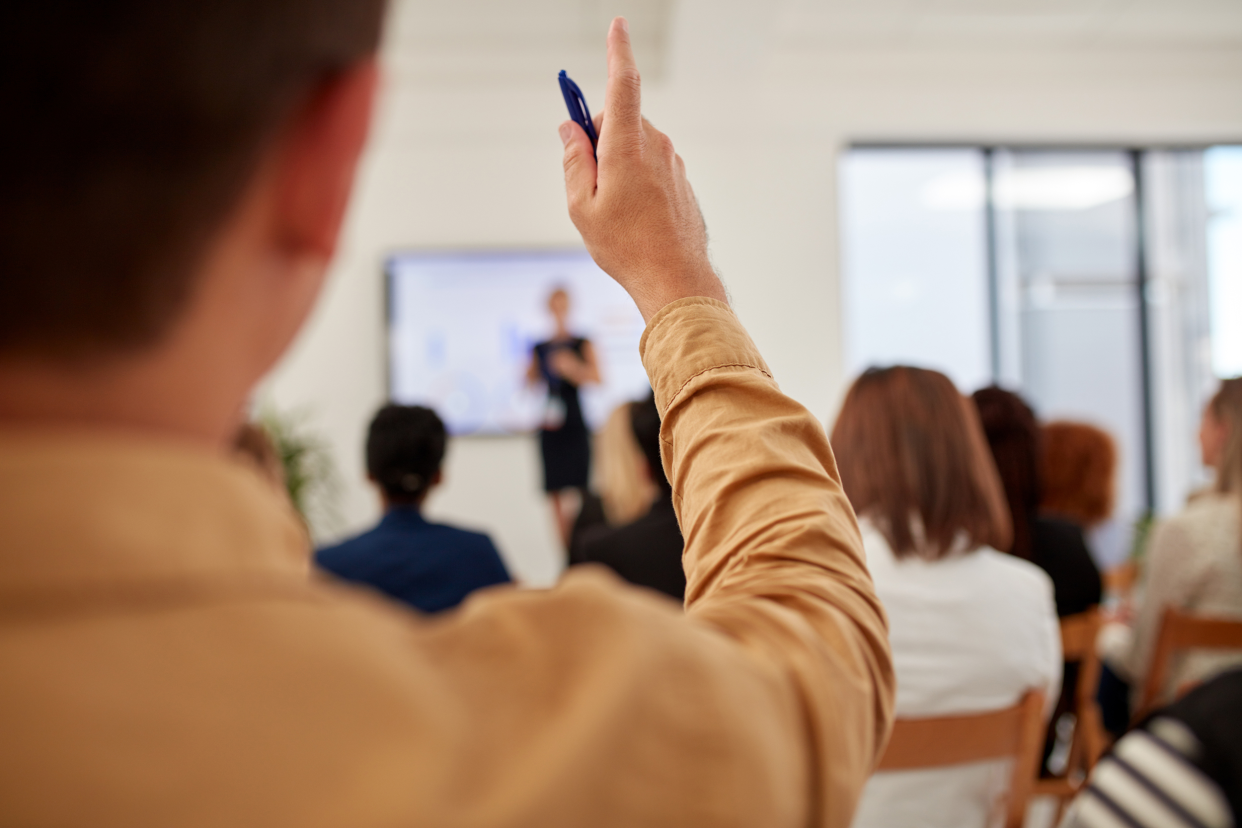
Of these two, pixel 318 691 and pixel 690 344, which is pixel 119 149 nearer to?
pixel 318 691

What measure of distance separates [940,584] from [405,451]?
4.51 ft

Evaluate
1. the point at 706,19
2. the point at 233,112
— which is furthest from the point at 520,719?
the point at 706,19

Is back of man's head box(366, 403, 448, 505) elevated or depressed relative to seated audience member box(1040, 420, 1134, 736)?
elevated

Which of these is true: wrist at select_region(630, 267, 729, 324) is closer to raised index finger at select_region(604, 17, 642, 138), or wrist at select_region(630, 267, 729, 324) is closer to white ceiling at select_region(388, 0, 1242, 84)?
raised index finger at select_region(604, 17, 642, 138)

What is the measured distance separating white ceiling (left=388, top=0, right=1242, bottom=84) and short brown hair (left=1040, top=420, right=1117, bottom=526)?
2.36 m

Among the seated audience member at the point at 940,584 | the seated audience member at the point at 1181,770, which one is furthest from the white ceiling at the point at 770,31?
the seated audience member at the point at 1181,770

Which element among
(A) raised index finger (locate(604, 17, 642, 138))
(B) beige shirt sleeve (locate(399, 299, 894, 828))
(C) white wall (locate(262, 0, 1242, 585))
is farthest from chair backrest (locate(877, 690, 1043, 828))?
(C) white wall (locate(262, 0, 1242, 585))

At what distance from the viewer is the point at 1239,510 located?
85.3 inches

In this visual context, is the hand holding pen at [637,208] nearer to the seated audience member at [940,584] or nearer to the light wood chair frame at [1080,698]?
the seated audience member at [940,584]

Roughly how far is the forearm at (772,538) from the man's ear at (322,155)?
0.78 ft

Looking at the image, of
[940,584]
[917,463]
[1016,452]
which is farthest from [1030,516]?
[940,584]

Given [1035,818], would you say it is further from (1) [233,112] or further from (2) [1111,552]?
(1) [233,112]

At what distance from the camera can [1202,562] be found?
225 centimetres

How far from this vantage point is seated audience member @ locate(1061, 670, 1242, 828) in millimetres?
560
